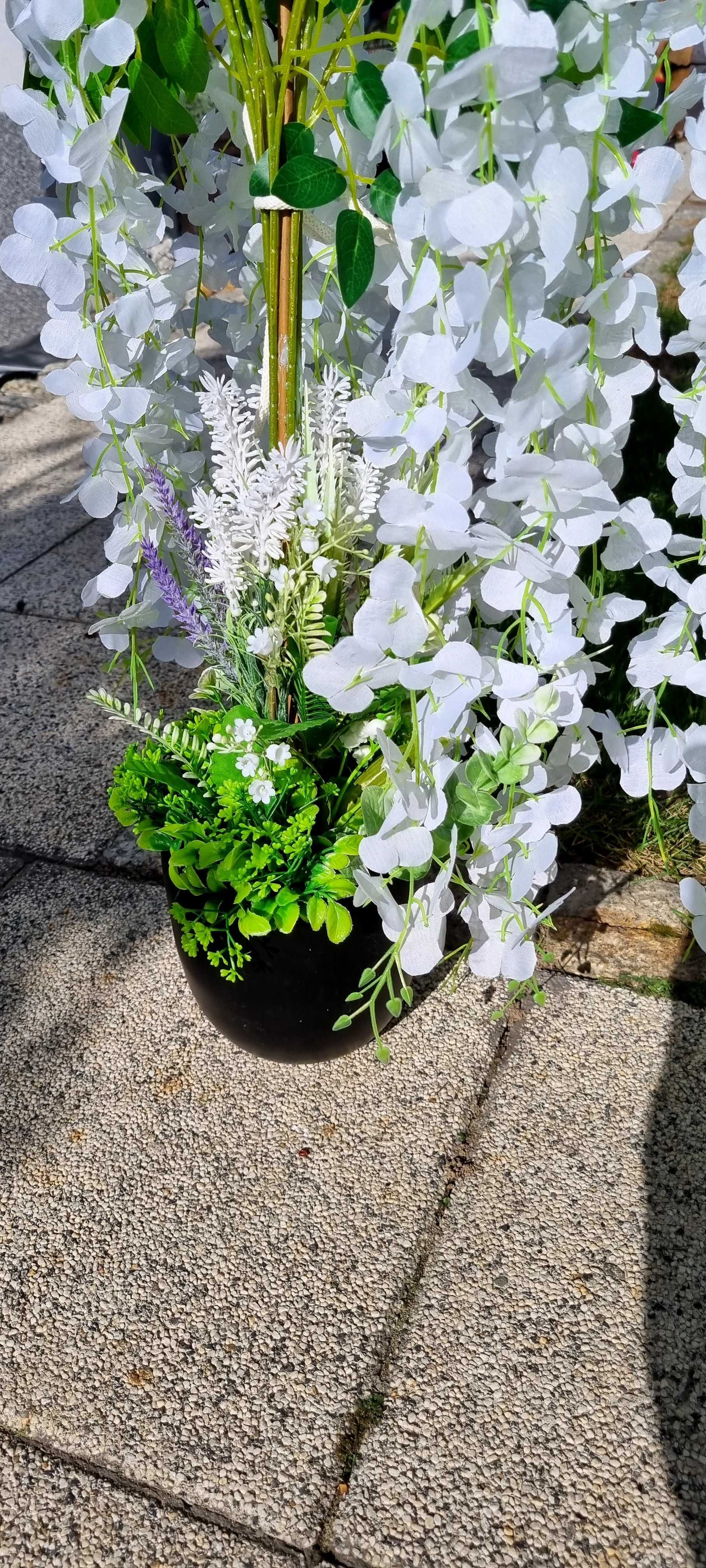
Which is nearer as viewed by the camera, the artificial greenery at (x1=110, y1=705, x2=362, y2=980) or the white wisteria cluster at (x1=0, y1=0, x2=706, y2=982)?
the white wisteria cluster at (x1=0, y1=0, x2=706, y2=982)

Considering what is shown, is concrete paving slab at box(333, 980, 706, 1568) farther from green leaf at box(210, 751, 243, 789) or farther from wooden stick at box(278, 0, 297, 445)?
→ wooden stick at box(278, 0, 297, 445)

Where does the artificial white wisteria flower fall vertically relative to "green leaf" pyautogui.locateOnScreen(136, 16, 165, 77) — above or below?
below

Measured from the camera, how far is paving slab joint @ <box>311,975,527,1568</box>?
143 cm

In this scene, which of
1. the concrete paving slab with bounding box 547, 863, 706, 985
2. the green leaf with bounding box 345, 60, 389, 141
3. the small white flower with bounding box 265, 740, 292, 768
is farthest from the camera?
the concrete paving slab with bounding box 547, 863, 706, 985

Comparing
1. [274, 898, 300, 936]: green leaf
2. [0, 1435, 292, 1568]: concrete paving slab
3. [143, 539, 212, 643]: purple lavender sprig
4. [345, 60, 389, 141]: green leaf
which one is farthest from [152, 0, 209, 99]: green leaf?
[0, 1435, 292, 1568]: concrete paving slab

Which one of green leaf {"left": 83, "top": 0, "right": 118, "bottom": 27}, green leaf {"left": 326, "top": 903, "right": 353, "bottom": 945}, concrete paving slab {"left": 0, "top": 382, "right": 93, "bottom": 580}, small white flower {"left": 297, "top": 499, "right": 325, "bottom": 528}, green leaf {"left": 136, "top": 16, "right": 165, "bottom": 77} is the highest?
green leaf {"left": 83, "top": 0, "right": 118, "bottom": 27}

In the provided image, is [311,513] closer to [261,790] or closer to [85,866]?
[261,790]

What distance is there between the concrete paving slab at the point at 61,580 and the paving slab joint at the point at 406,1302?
1706 mm

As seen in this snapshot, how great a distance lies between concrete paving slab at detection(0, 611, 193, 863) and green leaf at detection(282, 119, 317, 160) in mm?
1412

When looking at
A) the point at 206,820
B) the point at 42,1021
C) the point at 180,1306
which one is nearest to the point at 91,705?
the point at 42,1021

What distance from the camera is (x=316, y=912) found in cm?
168

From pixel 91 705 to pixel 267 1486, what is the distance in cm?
192

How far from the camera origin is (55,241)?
4.27 ft

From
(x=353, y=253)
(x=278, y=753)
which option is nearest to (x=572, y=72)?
(x=353, y=253)
